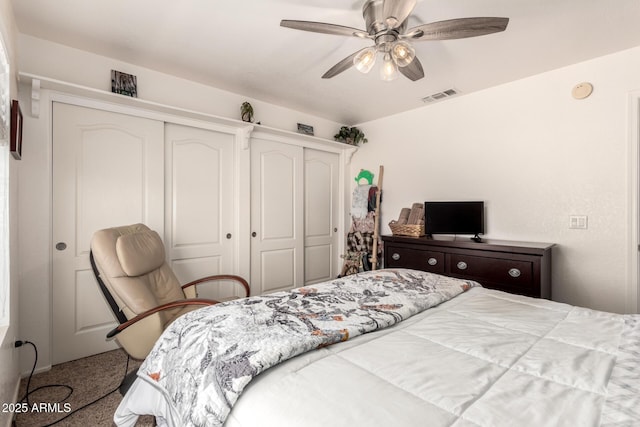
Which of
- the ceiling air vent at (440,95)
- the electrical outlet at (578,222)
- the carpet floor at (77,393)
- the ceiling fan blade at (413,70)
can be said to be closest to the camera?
the carpet floor at (77,393)

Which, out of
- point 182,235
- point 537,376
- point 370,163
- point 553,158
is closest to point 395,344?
point 537,376

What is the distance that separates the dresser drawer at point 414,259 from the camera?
290 cm

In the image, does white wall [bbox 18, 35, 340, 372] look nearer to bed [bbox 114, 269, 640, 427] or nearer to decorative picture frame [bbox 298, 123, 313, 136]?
bed [bbox 114, 269, 640, 427]

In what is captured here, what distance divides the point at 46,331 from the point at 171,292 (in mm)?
936

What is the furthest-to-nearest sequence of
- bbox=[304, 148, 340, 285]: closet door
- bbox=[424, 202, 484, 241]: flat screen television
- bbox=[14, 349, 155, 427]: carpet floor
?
bbox=[304, 148, 340, 285]: closet door → bbox=[424, 202, 484, 241]: flat screen television → bbox=[14, 349, 155, 427]: carpet floor

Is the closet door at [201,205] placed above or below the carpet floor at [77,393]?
above

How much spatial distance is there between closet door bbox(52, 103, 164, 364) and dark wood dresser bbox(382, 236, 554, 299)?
8.35 feet

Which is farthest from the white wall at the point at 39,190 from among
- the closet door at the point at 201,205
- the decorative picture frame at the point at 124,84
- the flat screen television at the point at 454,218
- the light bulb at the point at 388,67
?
the flat screen television at the point at 454,218

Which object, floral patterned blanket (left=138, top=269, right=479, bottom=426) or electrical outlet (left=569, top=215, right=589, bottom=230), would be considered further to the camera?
electrical outlet (left=569, top=215, right=589, bottom=230)

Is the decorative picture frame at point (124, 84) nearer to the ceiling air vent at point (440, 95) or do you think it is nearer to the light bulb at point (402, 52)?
the light bulb at point (402, 52)

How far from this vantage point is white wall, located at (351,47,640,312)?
2.39 m

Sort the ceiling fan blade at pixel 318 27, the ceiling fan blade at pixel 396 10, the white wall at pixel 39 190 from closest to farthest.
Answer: the ceiling fan blade at pixel 396 10, the ceiling fan blade at pixel 318 27, the white wall at pixel 39 190

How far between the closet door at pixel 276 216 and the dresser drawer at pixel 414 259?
115 centimetres

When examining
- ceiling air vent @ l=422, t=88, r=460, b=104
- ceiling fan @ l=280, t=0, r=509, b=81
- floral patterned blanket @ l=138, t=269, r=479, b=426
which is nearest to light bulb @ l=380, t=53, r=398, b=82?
ceiling fan @ l=280, t=0, r=509, b=81
